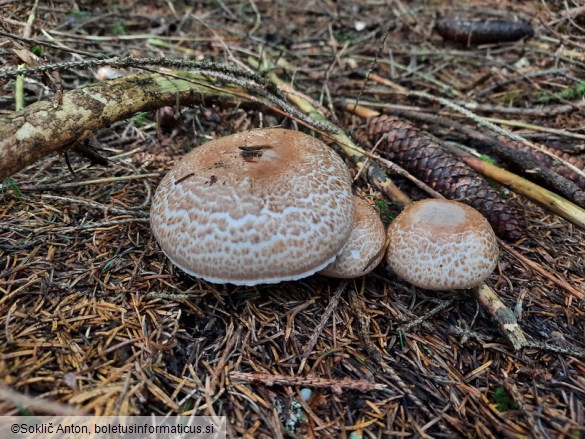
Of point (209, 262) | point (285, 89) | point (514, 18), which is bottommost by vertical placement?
point (209, 262)

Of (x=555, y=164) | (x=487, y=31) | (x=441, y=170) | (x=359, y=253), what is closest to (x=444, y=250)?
(x=359, y=253)

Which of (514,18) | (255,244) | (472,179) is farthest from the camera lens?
(514,18)

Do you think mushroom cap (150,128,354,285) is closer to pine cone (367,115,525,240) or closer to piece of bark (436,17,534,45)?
pine cone (367,115,525,240)

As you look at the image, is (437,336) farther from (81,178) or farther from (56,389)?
(81,178)

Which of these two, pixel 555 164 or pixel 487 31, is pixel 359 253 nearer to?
pixel 555 164

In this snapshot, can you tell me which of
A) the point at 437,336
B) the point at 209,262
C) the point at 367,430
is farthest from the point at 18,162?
the point at 437,336
